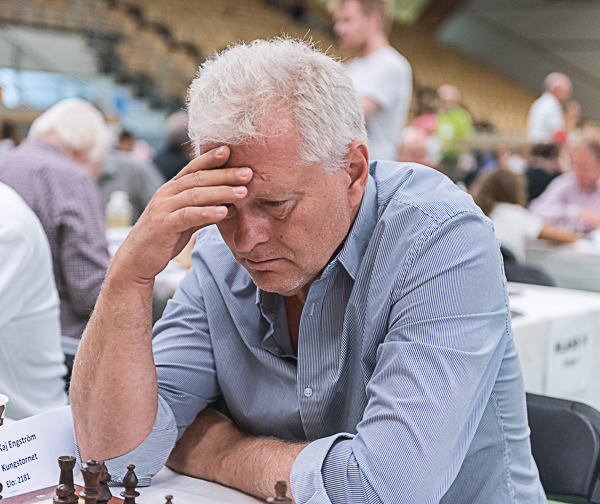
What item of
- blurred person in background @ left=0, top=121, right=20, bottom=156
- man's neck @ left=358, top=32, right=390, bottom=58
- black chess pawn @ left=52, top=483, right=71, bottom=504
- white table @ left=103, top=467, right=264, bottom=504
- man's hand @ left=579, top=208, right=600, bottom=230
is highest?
man's neck @ left=358, top=32, right=390, bottom=58

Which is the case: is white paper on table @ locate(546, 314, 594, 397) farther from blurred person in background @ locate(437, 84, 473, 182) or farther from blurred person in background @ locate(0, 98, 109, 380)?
blurred person in background @ locate(437, 84, 473, 182)

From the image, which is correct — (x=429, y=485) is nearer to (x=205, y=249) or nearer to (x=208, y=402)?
(x=208, y=402)

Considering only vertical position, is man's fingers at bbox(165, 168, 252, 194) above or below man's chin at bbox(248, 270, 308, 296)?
above

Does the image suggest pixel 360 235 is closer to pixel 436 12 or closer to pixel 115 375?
pixel 115 375

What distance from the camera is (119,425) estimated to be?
1.15 meters

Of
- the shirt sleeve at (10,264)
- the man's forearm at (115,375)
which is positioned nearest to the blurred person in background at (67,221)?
the shirt sleeve at (10,264)

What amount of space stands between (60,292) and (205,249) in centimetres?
160

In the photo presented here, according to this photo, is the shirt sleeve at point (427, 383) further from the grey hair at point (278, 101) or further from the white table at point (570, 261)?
the white table at point (570, 261)

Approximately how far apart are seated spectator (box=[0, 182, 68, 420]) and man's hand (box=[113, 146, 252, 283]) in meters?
0.51

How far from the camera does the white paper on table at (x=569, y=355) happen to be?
249cm

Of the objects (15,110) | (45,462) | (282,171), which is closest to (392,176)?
(282,171)

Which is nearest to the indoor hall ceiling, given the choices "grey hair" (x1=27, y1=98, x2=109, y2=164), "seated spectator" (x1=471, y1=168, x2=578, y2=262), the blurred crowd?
the blurred crowd

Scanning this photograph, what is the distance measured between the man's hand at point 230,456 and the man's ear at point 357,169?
397mm

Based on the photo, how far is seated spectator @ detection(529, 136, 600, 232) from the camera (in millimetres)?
4977
